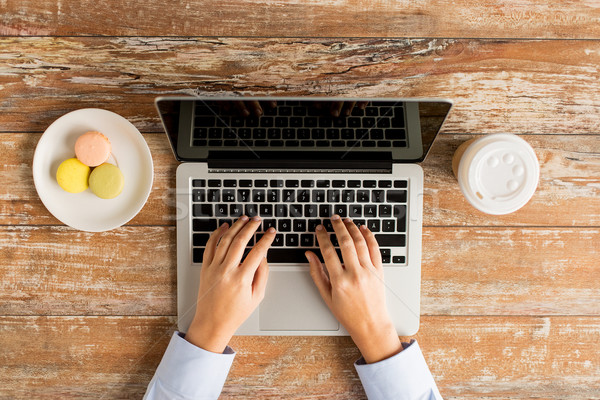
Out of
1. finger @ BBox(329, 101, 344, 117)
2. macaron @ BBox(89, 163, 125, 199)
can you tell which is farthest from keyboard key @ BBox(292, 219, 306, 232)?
macaron @ BBox(89, 163, 125, 199)

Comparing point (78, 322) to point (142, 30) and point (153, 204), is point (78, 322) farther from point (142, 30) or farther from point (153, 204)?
point (142, 30)

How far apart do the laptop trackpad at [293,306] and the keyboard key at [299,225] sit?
0.08 m

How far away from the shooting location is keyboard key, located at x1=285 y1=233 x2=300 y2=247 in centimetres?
78

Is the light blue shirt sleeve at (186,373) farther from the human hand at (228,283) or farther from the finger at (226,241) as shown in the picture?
the finger at (226,241)

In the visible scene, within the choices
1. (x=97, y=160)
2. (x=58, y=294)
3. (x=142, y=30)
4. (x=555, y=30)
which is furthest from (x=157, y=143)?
(x=555, y=30)

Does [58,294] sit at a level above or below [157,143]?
below

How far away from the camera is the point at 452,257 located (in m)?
0.82

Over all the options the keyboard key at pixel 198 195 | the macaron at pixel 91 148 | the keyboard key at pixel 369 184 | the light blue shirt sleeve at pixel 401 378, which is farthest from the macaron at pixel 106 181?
the light blue shirt sleeve at pixel 401 378

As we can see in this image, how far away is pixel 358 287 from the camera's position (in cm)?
76

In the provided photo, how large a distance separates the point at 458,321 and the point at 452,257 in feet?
0.42

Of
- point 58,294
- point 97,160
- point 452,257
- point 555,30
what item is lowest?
point 58,294

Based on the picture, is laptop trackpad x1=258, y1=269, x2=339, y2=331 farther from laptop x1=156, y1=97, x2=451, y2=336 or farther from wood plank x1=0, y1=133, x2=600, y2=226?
wood plank x1=0, y1=133, x2=600, y2=226

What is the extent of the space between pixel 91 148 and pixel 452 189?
67 cm

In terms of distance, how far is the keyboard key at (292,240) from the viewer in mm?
782
